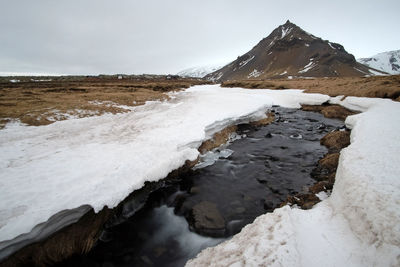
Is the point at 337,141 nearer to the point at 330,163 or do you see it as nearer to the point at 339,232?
the point at 330,163

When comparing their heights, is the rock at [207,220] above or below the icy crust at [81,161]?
below

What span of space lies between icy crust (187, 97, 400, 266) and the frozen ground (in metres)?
0.02

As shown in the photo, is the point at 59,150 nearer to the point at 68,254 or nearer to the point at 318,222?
the point at 68,254

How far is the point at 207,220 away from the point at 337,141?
10927 millimetres

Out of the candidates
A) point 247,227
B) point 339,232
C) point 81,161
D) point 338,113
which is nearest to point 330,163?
point 339,232

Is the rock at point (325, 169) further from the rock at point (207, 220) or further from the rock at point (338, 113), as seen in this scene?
the rock at point (338, 113)

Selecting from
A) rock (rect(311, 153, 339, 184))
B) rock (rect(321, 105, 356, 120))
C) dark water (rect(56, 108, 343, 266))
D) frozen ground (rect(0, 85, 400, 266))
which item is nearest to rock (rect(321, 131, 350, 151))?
dark water (rect(56, 108, 343, 266))

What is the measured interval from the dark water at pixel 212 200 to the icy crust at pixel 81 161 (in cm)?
127

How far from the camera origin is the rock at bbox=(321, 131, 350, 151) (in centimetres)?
1229

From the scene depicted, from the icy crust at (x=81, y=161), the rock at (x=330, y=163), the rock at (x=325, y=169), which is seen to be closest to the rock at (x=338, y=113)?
the rock at (x=330, y=163)

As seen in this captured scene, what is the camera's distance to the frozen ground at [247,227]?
4008 mm

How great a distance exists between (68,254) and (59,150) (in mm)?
5148

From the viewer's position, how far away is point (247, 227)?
5562mm

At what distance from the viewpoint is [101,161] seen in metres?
7.64
